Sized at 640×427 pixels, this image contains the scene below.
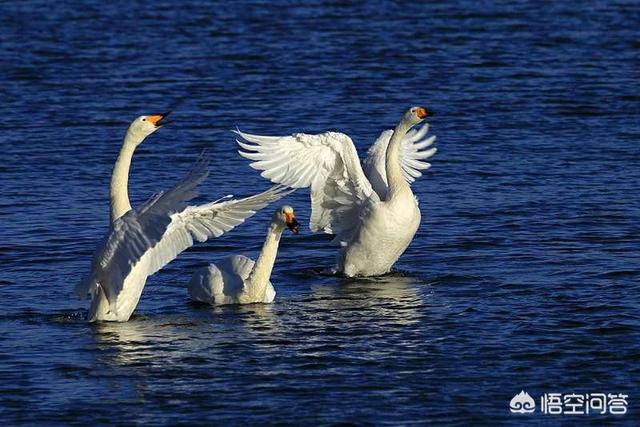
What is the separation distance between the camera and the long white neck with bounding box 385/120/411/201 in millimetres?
15641

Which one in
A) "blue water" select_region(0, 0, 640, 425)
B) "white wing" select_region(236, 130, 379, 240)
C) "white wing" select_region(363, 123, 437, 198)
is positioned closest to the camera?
"blue water" select_region(0, 0, 640, 425)

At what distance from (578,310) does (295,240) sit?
436 centimetres

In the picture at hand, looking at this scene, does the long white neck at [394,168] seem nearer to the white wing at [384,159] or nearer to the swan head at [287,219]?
the white wing at [384,159]

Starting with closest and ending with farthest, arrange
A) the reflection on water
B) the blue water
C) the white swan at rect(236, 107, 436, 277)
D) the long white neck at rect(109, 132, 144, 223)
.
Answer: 1. the blue water
2. the long white neck at rect(109, 132, 144, 223)
3. the reflection on water
4. the white swan at rect(236, 107, 436, 277)

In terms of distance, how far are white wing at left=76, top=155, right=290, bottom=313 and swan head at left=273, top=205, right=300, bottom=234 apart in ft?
1.20

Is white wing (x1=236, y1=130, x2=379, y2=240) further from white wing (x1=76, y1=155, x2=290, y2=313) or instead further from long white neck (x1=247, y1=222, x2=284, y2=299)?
white wing (x1=76, y1=155, x2=290, y2=313)

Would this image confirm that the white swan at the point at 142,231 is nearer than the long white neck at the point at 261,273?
Yes

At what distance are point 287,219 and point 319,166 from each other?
187cm

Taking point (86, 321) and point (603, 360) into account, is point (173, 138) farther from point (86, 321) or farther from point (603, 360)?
point (603, 360)

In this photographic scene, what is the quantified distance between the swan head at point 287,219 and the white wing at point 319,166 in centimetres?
140

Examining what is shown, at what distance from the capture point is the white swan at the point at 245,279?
1410 centimetres

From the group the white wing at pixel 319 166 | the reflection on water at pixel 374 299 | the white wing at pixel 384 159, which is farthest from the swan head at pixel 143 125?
the white wing at pixel 384 159

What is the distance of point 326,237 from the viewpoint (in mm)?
17484

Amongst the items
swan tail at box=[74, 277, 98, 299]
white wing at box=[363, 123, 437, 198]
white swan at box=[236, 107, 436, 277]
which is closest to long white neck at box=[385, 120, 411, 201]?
A: white swan at box=[236, 107, 436, 277]
